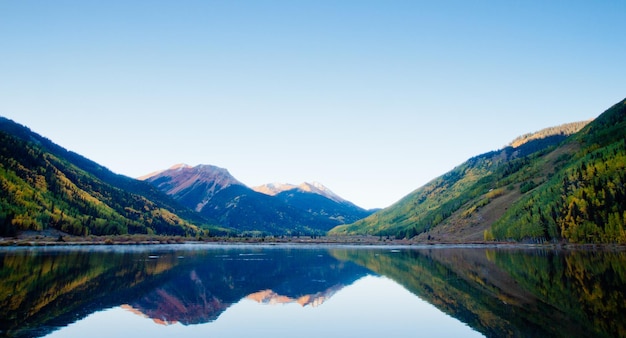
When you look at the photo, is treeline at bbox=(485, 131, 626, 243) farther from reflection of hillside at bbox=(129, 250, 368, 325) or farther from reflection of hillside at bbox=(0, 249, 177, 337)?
reflection of hillside at bbox=(0, 249, 177, 337)

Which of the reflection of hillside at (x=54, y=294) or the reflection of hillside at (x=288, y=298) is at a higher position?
the reflection of hillside at (x=54, y=294)

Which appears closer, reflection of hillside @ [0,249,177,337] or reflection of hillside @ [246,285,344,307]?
reflection of hillside @ [0,249,177,337]

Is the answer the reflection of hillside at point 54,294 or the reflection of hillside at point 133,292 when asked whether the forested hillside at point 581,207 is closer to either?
the reflection of hillside at point 133,292

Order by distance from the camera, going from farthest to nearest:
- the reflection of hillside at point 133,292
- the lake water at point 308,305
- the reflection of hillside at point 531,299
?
the reflection of hillside at point 133,292 → the reflection of hillside at point 531,299 → the lake water at point 308,305

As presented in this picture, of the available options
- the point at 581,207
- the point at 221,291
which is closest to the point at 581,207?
the point at 581,207

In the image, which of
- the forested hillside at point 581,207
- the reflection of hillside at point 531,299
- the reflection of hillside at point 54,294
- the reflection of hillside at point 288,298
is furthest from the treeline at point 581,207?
the reflection of hillside at point 54,294

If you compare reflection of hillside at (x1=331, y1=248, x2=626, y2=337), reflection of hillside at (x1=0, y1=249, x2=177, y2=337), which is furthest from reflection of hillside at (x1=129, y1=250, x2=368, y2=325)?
reflection of hillside at (x1=331, y1=248, x2=626, y2=337)

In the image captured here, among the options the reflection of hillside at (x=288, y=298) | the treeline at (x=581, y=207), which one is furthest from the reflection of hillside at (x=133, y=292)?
the treeline at (x=581, y=207)

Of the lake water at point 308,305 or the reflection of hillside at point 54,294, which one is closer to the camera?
the reflection of hillside at point 54,294

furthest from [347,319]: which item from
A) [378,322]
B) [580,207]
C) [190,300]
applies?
[580,207]

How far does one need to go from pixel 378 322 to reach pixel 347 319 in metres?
2.39

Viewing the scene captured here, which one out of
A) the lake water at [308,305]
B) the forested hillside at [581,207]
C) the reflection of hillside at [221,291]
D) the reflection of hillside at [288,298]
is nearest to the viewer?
the lake water at [308,305]

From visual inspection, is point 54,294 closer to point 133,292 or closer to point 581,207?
point 133,292

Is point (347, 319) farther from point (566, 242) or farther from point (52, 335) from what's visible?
point (566, 242)
